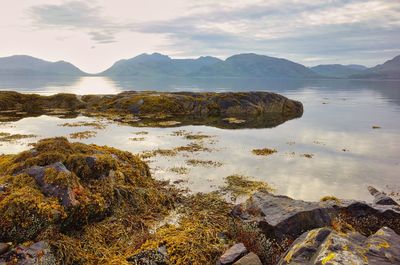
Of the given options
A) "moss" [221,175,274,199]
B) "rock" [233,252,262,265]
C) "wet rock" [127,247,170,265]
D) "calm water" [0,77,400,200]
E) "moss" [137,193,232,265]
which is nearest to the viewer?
"rock" [233,252,262,265]

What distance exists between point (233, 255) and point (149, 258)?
2.65 metres

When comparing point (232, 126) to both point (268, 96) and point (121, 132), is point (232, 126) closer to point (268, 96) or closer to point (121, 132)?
point (121, 132)

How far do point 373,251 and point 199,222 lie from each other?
6997mm

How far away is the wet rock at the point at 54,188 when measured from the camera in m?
11.9

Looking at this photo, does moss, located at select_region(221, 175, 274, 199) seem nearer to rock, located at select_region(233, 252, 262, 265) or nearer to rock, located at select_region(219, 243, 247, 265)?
rock, located at select_region(219, 243, 247, 265)

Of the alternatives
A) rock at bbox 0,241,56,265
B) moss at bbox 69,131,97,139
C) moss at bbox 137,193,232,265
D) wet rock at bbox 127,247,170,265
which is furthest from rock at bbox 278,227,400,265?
moss at bbox 69,131,97,139

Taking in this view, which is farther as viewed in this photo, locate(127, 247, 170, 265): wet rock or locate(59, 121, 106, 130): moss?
locate(59, 121, 106, 130): moss

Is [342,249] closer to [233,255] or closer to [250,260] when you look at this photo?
[250,260]

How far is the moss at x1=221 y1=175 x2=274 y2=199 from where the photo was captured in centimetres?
1837

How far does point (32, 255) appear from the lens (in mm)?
9352

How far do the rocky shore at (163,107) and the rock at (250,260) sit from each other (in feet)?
140

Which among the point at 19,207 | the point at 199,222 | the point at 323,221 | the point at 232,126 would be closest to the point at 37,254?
the point at 19,207

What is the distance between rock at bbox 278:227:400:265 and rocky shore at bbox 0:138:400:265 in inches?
1.1

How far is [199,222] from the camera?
43.7 feet
